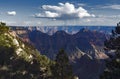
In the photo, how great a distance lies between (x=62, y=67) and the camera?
87.1m

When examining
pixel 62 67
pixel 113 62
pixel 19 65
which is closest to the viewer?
pixel 113 62

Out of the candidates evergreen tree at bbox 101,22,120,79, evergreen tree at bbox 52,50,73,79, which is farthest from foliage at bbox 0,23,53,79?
evergreen tree at bbox 101,22,120,79

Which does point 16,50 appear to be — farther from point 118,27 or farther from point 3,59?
point 118,27

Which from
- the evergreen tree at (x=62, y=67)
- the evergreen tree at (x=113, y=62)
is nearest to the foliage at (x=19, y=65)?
the evergreen tree at (x=62, y=67)

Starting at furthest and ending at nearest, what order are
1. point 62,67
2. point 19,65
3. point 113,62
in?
point 19,65
point 62,67
point 113,62

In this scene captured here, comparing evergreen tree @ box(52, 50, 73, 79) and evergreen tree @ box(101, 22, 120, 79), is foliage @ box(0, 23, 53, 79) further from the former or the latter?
evergreen tree @ box(101, 22, 120, 79)

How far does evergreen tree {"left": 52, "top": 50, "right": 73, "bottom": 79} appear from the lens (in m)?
85.1

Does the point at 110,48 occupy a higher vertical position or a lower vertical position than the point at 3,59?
higher

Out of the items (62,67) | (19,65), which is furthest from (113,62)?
(19,65)

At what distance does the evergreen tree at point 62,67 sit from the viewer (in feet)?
279

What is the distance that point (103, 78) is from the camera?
51031 mm

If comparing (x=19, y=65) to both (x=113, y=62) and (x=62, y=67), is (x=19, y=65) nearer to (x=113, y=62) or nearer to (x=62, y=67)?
(x=62, y=67)

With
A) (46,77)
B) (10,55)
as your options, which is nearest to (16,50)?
(10,55)

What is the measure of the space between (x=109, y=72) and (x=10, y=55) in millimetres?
88059
